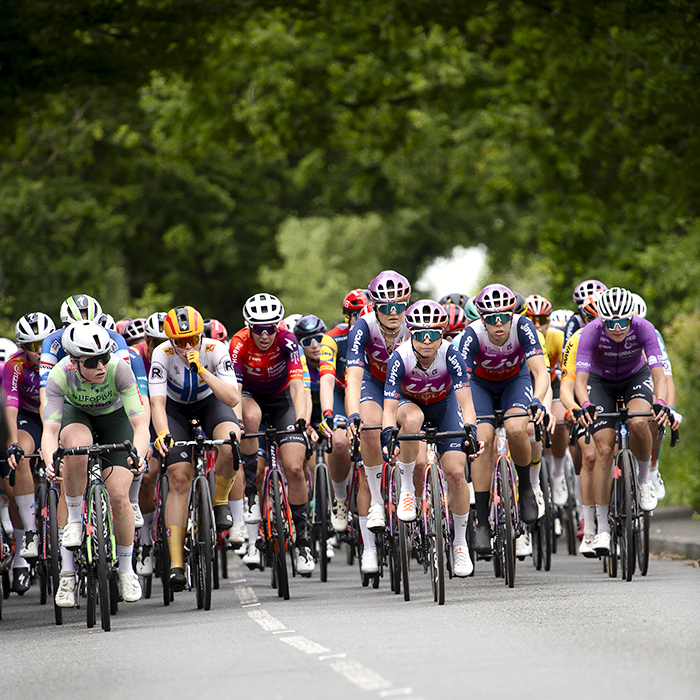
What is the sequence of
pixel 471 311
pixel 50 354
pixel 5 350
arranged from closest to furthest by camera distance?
pixel 50 354 → pixel 471 311 → pixel 5 350

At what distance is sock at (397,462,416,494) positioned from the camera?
1081 cm

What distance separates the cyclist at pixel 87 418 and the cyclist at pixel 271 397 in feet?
6.74

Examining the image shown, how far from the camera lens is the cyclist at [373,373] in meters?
→ 11.6

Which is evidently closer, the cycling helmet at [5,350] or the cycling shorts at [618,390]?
the cycling shorts at [618,390]

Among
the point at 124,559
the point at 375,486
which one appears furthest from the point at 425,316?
the point at 124,559

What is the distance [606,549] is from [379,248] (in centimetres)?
4254

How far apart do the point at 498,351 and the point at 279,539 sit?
2.35m

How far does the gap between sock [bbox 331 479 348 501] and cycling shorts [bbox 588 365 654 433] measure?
2.55m

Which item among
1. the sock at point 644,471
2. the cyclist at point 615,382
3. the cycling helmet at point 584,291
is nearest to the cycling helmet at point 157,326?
the cyclist at point 615,382

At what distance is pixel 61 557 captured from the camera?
431 inches

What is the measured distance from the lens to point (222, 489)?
12.1 meters

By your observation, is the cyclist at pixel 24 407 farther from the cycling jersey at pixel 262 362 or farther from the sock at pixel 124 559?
the sock at pixel 124 559

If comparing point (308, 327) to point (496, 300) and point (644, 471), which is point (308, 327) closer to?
point (496, 300)

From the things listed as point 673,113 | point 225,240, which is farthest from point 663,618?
point 225,240
